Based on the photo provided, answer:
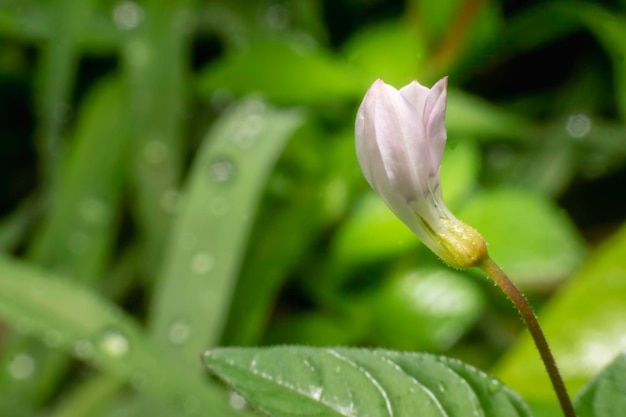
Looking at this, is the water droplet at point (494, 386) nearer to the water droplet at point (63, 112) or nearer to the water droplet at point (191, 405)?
the water droplet at point (191, 405)

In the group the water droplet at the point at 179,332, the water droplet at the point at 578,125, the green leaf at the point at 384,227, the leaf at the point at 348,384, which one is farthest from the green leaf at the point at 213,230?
the leaf at the point at 348,384

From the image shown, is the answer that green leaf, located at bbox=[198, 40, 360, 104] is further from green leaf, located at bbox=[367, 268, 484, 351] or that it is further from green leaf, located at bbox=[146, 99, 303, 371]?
green leaf, located at bbox=[367, 268, 484, 351]

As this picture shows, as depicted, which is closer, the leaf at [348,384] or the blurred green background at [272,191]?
the leaf at [348,384]

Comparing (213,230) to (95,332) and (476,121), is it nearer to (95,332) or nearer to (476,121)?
(95,332)

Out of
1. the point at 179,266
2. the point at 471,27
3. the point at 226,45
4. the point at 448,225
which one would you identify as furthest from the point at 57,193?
the point at 448,225

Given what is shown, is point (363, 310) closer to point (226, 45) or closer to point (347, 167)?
point (347, 167)

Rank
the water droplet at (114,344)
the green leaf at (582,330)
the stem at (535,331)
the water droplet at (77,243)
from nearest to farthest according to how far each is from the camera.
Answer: the stem at (535,331) < the green leaf at (582,330) < the water droplet at (114,344) < the water droplet at (77,243)

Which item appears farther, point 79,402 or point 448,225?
point 79,402
